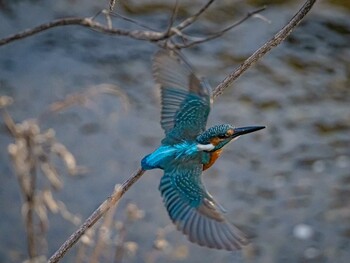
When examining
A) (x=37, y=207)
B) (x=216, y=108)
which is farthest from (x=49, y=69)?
(x=37, y=207)

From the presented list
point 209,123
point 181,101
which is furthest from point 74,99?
point 209,123

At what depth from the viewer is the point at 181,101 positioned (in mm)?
2281

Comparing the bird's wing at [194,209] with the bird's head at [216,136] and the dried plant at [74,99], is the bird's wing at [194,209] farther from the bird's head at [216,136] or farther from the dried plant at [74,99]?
the dried plant at [74,99]

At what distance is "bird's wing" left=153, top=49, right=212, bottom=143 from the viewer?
Answer: 7.21ft

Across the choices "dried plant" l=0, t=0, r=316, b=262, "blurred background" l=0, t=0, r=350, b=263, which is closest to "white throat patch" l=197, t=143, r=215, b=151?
"dried plant" l=0, t=0, r=316, b=262

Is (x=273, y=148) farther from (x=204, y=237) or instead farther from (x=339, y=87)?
(x=204, y=237)

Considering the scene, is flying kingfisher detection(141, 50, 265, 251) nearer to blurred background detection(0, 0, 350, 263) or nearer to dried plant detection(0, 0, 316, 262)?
dried plant detection(0, 0, 316, 262)

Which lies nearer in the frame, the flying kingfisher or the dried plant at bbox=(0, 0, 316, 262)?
the dried plant at bbox=(0, 0, 316, 262)

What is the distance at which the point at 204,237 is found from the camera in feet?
6.34

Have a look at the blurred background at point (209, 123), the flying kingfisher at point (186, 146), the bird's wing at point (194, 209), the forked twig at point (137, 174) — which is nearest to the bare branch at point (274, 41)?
the forked twig at point (137, 174)

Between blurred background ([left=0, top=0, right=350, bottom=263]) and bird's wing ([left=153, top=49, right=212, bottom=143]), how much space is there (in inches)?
83.7

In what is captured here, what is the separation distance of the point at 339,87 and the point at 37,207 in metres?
2.85

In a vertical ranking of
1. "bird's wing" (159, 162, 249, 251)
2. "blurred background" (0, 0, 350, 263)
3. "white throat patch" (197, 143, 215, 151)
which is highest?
"blurred background" (0, 0, 350, 263)

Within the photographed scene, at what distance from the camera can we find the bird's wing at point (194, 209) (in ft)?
6.36
